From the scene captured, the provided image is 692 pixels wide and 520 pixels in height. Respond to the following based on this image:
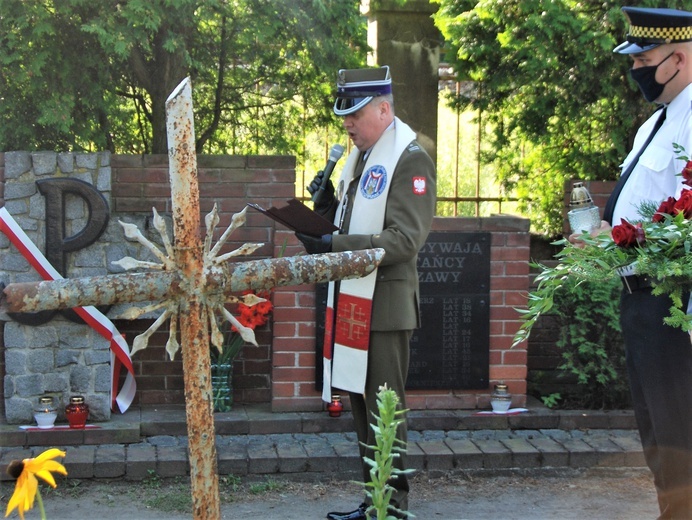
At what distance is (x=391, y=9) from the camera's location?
24.1 feet

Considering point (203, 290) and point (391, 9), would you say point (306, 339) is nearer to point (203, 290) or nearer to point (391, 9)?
point (391, 9)

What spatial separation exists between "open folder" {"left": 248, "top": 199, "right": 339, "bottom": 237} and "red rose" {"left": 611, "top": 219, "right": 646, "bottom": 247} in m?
1.49

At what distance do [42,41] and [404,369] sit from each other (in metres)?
3.00

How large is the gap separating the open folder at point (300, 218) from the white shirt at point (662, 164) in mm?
1257

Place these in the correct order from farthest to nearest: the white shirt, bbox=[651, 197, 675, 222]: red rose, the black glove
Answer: the black glove, the white shirt, bbox=[651, 197, 675, 222]: red rose

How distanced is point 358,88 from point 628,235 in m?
1.81

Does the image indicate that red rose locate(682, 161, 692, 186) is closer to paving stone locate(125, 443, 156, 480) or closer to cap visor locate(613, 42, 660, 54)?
cap visor locate(613, 42, 660, 54)

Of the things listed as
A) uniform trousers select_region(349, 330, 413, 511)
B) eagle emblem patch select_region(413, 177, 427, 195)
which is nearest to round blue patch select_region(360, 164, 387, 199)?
eagle emblem patch select_region(413, 177, 427, 195)

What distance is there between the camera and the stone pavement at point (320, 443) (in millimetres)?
5379

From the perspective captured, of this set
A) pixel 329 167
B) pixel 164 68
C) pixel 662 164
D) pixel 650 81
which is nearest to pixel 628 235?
pixel 662 164

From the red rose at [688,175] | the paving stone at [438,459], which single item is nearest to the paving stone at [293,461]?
the paving stone at [438,459]

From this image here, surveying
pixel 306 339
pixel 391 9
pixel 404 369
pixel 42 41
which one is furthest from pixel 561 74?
pixel 42 41

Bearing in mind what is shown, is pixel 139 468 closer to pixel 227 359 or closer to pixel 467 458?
pixel 227 359

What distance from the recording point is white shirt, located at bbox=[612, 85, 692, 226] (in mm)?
3574
